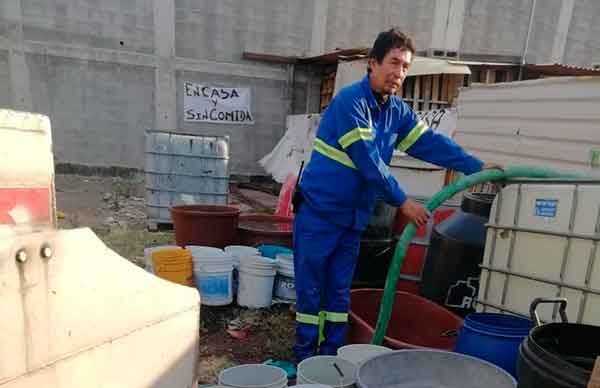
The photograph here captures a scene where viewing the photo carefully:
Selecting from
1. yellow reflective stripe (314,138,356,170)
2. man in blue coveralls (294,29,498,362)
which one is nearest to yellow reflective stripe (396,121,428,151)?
man in blue coveralls (294,29,498,362)

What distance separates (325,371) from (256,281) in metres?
1.34

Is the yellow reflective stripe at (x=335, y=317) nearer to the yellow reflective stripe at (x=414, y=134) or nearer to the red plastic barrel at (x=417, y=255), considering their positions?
the red plastic barrel at (x=417, y=255)

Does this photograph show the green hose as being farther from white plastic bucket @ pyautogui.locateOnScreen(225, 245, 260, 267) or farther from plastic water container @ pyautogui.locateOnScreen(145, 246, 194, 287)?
plastic water container @ pyautogui.locateOnScreen(145, 246, 194, 287)

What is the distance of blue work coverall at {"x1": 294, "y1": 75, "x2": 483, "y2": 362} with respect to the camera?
84.2 inches

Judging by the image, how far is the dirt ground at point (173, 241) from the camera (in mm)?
2775

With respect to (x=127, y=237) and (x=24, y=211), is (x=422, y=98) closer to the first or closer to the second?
(x=127, y=237)

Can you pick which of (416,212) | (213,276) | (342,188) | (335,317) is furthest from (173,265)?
(416,212)

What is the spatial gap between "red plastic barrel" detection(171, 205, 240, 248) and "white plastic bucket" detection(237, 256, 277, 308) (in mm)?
615

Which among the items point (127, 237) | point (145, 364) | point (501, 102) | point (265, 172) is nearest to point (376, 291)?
point (145, 364)

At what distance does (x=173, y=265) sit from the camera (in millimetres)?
2891

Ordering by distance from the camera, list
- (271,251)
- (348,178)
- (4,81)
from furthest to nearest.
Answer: (4,81) < (271,251) < (348,178)

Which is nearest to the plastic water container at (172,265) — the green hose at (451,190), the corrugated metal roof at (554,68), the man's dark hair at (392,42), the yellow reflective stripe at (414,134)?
the green hose at (451,190)

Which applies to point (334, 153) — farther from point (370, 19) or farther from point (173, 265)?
point (370, 19)

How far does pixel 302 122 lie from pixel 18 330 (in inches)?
311
